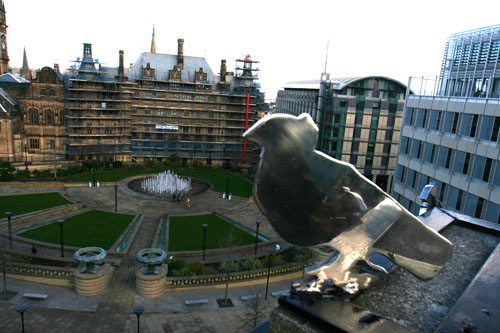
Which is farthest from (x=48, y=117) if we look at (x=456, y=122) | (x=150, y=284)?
(x=456, y=122)

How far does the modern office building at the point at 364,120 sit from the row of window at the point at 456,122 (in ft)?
53.7

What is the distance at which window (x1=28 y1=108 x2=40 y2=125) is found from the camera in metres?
62.7

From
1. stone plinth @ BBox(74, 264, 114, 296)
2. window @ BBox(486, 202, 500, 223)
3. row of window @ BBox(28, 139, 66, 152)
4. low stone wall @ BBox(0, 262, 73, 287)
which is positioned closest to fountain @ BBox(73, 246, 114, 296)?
stone plinth @ BBox(74, 264, 114, 296)

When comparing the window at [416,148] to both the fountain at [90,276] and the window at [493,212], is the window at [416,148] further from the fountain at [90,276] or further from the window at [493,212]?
the fountain at [90,276]

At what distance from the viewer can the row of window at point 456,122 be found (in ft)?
94.4

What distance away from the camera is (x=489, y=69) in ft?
117

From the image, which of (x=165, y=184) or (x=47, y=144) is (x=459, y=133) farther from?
(x=47, y=144)

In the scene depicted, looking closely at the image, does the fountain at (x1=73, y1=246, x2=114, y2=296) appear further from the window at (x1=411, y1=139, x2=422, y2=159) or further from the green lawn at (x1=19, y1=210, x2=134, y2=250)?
the window at (x1=411, y1=139, x2=422, y2=159)

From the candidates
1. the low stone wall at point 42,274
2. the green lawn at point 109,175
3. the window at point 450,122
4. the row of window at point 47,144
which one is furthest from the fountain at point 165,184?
the window at point 450,122

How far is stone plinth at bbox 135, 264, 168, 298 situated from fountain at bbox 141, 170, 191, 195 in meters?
23.2

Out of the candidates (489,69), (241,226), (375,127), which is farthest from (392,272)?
(375,127)

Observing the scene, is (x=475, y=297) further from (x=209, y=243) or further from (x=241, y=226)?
(x=241, y=226)

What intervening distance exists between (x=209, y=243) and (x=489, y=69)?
30.8 meters

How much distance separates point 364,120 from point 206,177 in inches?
983
